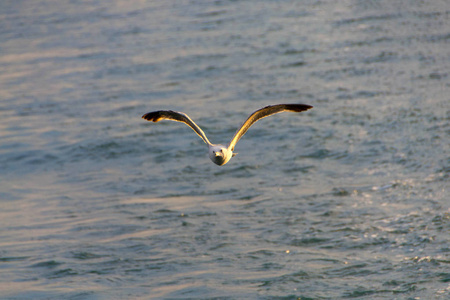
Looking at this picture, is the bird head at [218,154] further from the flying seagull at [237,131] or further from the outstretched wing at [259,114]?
the outstretched wing at [259,114]

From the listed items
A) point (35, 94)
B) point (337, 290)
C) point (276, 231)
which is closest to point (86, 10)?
point (35, 94)

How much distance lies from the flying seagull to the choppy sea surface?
564 centimetres

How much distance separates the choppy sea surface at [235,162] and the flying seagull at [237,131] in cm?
564

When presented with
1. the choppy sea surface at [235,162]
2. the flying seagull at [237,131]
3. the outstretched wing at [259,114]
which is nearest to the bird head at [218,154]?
the flying seagull at [237,131]

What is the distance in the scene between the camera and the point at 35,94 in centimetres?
2767

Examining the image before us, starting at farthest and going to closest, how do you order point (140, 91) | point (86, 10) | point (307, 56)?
point (86, 10)
point (307, 56)
point (140, 91)

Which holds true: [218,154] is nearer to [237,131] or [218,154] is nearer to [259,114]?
[237,131]

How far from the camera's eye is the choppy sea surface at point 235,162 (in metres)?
14.8

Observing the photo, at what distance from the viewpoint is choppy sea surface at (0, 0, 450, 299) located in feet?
48.7

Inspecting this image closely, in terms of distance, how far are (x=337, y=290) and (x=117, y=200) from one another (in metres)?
7.04

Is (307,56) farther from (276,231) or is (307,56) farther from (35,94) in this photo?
(276,231)

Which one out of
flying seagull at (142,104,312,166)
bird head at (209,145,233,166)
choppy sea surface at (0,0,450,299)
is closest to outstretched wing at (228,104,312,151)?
flying seagull at (142,104,312,166)

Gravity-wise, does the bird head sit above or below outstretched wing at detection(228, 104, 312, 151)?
below

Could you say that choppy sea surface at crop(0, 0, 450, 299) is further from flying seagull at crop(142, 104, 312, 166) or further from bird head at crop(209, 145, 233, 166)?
bird head at crop(209, 145, 233, 166)
